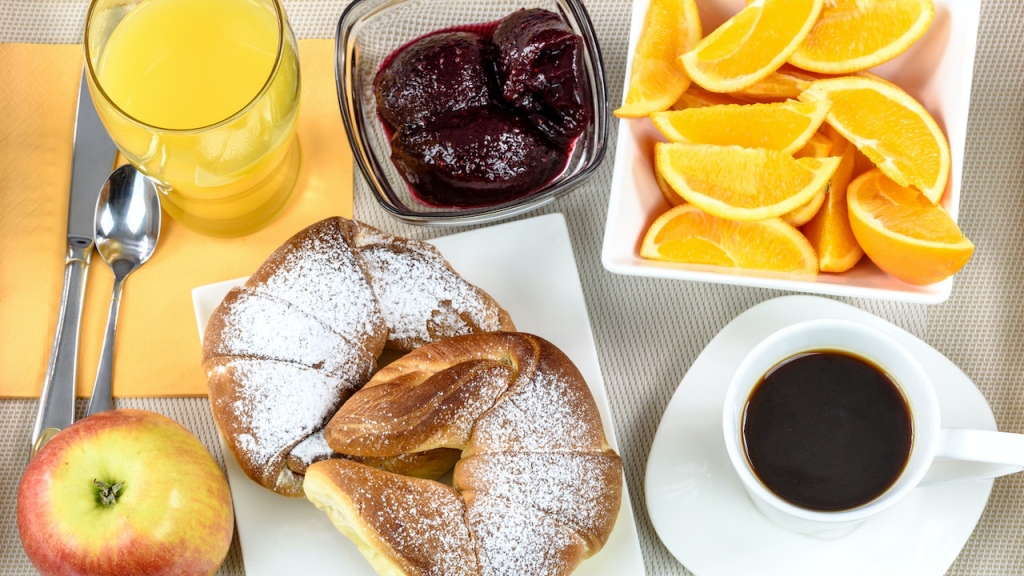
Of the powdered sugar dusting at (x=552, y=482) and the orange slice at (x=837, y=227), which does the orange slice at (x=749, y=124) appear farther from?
the powdered sugar dusting at (x=552, y=482)

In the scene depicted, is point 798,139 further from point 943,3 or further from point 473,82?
point 473,82

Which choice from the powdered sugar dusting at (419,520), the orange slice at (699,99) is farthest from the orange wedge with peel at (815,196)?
the powdered sugar dusting at (419,520)

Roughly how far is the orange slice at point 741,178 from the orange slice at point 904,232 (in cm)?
8

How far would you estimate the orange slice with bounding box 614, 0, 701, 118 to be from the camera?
1.31 meters

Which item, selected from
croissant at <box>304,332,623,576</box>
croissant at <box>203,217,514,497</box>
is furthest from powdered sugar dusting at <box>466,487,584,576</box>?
croissant at <box>203,217,514,497</box>

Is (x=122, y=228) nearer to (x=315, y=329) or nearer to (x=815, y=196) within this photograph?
(x=315, y=329)

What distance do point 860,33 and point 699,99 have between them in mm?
235

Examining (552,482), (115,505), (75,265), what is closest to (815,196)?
(552,482)

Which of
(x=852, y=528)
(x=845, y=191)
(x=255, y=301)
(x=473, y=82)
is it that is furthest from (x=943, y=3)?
(x=255, y=301)

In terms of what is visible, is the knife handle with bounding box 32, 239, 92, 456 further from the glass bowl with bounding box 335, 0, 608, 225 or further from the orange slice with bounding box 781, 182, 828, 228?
the orange slice with bounding box 781, 182, 828, 228

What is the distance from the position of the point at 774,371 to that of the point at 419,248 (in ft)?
1.82

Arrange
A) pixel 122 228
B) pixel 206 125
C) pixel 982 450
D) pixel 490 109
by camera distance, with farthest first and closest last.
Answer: pixel 122 228, pixel 490 109, pixel 206 125, pixel 982 450

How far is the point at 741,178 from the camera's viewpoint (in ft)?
4.13

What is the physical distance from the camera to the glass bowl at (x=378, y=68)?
142 cm
